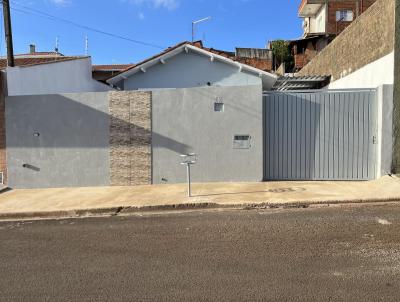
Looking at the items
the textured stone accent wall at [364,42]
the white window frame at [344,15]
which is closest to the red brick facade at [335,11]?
the white window frame at [344,15]

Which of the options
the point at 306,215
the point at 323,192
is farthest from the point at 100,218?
the point at 323,192

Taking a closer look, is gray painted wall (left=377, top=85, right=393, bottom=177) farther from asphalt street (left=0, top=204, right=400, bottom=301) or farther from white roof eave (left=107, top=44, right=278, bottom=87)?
white roof eave (left=107, top=44, right=278, bottom=87)

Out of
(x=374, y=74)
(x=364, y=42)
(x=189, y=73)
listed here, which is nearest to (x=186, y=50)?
(x=189, y=73)

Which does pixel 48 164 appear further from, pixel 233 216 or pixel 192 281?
pixel 192 281

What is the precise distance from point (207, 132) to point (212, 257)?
5.88 metres

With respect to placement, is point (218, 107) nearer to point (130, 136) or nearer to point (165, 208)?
point (130, 136)

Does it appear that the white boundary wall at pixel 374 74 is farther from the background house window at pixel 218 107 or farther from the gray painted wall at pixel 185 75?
the gray painted wall at pixel 185 75

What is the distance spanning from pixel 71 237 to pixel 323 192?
550 cm

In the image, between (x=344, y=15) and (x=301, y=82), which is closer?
(x=301, y=82)

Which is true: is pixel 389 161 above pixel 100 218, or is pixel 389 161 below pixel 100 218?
above

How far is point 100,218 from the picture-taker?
27.6 ft

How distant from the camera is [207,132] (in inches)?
437

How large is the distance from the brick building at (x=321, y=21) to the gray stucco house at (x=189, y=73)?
17.3 meters

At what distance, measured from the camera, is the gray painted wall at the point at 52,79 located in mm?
12442
